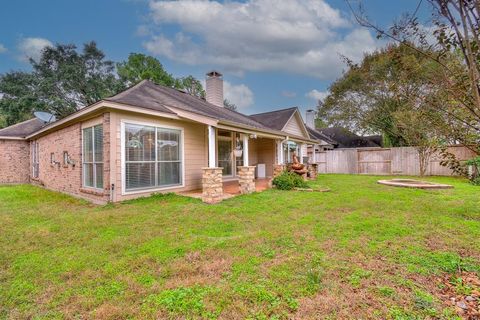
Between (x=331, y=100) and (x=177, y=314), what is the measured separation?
994 inches

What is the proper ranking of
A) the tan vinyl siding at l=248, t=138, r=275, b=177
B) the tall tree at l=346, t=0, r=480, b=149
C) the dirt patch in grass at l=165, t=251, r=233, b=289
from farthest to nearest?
the tan vinyl siding at l=248, t=138, r=275, b=177, the dirt patch in grass at l=165, t=251, r=233, b=289, the tall tree at l=346, t=0, r=480, b=149

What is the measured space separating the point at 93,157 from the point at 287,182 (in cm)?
674

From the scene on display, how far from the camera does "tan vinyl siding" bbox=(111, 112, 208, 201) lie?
640cm

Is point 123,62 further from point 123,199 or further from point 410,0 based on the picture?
point 410,0

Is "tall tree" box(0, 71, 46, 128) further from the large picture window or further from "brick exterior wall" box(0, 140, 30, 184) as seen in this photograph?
the large picture window

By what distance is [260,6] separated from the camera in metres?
9.16

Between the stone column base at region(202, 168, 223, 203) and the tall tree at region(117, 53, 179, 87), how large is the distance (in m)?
21.5

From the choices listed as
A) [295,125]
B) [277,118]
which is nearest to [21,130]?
[277,118]

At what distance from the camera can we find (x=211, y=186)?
21.8 feet

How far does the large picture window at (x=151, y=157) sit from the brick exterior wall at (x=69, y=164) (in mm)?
523

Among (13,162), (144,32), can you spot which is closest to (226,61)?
(144,32)

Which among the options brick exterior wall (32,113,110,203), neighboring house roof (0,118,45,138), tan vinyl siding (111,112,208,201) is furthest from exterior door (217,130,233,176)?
neighboring house roof (0,118,45,138)

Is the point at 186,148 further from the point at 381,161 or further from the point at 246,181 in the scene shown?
the point at 381,161

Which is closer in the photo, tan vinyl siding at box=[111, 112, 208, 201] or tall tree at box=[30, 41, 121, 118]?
tan vinyl siding at box=[111, 112, 208, 201]
